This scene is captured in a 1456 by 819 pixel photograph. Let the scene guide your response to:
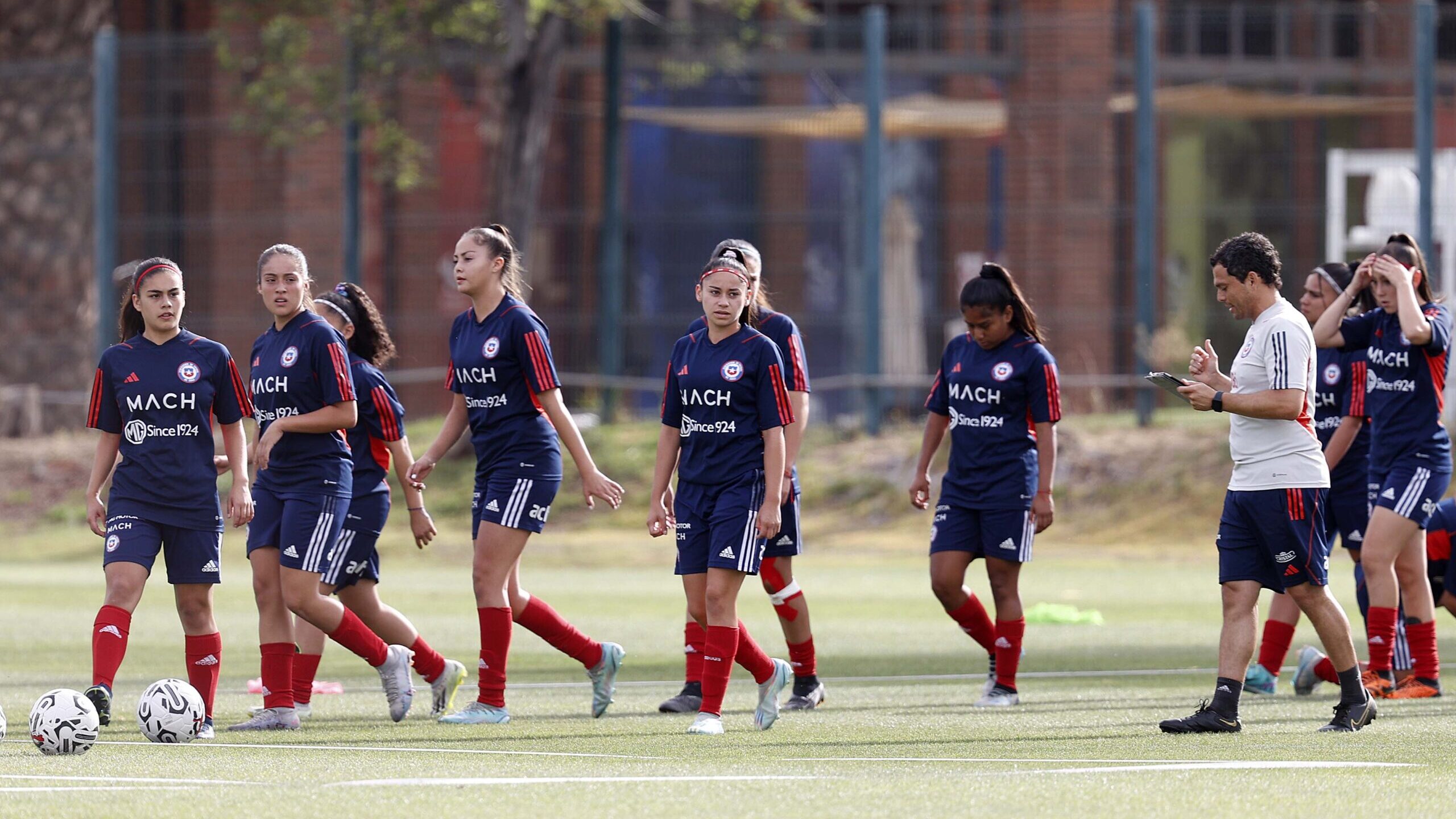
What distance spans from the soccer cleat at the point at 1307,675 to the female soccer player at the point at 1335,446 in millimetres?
12

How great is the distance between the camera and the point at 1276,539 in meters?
8.20

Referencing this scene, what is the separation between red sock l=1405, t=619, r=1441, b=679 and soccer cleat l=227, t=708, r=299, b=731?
504 centimetres

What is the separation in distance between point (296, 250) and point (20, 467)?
1724cm

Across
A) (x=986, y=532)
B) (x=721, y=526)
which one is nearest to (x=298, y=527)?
(x=721, y=526)

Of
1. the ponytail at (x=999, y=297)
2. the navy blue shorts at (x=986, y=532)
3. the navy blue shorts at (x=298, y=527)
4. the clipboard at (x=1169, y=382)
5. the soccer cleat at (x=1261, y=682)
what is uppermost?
the ponytail at (x=999, y=297)

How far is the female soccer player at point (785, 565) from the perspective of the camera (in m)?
9.28

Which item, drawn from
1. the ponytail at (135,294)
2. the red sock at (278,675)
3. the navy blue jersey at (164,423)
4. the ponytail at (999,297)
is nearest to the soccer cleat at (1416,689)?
the ponytail at (999,297)

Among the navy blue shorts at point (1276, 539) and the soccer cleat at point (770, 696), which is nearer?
the navy blue shorts at point (1276, 539)

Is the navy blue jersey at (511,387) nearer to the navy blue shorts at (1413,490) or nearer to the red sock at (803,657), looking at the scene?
the red sock at (803,657)

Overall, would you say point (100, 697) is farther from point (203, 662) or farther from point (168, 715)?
point (203, 662)

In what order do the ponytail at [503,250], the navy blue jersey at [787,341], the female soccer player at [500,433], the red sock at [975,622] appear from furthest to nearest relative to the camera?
the red sock at [975,622] → the navy blue jersey at [787,341] → the ponytail at [503,250] → the female soccer player at [500,433]

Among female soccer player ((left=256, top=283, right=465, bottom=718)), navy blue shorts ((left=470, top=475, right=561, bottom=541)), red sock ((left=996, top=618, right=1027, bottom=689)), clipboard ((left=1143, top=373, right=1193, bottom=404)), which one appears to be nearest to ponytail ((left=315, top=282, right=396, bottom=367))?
female soccer player ((left=256, top=283, right=465, bottom=718))

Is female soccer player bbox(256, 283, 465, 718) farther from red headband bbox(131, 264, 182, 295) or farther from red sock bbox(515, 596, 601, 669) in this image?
red headband bbox(131, 264, 182, 295)

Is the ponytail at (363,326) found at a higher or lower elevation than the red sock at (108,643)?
higher
